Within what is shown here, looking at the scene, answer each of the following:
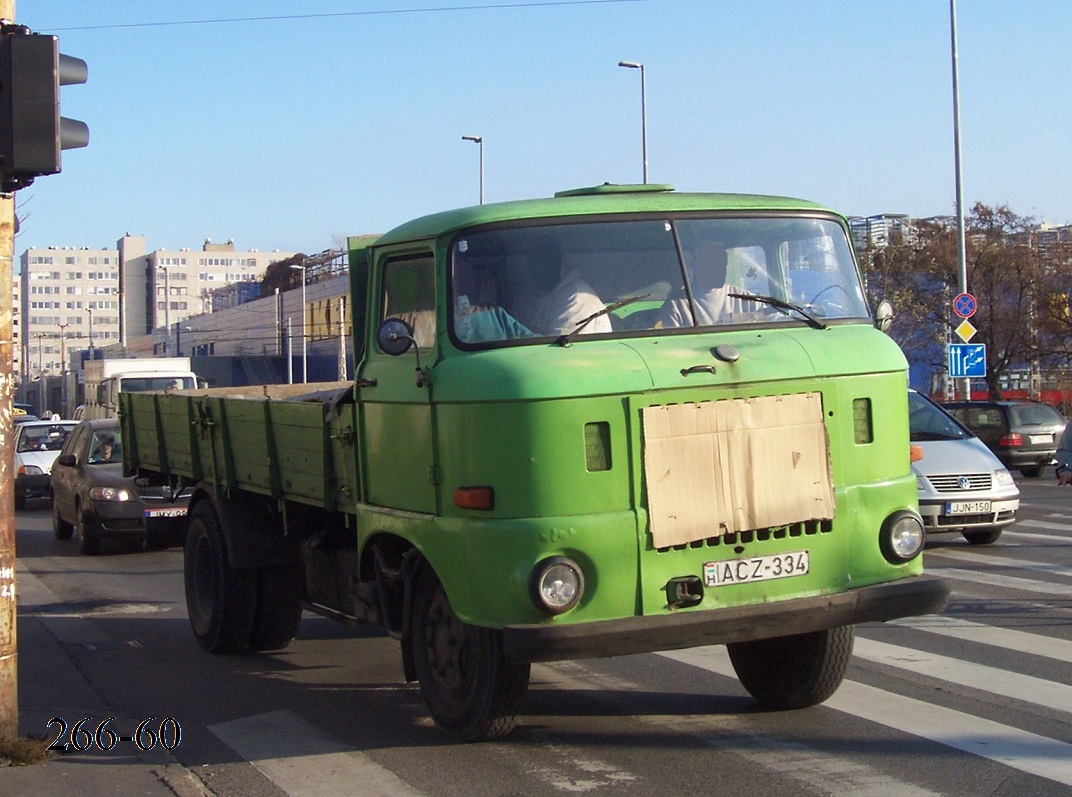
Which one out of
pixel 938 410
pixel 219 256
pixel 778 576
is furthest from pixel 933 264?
pixel 219 256

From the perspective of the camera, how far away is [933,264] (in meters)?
49.2

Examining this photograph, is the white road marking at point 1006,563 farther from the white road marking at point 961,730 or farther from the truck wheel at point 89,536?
the truck wheel at point 89,536

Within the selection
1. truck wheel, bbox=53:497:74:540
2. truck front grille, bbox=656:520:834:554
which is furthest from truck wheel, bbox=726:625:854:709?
truck wheel, bbox=53:497:74:540

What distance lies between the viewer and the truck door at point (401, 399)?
21.5 ft

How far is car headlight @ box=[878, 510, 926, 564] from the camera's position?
21.7ft

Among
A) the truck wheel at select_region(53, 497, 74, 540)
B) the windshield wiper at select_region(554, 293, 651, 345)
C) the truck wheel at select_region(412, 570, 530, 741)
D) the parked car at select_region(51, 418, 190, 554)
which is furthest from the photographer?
the truck wheel at select_region(53, 497, 74, 540)

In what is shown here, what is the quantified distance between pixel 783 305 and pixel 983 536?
9310 millimetres

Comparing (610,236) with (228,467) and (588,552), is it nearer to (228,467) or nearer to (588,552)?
(588,552)

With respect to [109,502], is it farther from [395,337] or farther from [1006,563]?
[395,337]

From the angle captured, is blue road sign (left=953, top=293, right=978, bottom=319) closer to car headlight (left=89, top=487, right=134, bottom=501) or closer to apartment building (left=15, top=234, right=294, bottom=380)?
car headlight (left=89, top=487, right=134, bottom=501)

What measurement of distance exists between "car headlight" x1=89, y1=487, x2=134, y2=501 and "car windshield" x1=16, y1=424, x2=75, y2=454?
10.6m

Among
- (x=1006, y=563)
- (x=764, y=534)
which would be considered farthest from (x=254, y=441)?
(x=1006, y=563)

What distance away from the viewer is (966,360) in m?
30.1

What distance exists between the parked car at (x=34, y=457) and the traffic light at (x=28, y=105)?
64.0 ft
